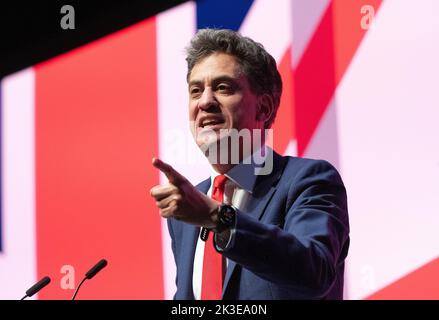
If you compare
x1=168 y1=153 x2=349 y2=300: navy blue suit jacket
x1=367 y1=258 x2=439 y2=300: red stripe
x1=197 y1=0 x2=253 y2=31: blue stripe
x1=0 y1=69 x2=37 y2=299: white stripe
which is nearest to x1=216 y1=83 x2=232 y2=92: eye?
x1=168 y1=153 x2=349 y2=300: navy blue suit jacket

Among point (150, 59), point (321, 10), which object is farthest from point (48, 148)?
point (321, 10)

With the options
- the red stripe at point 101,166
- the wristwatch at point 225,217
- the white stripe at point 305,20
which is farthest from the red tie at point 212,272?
the white stripe at point 305,20

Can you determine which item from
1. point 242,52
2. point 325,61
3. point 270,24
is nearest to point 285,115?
point 325,61

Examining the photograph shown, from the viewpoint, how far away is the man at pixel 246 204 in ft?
4.35

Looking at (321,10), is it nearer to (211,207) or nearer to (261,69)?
(261,69)

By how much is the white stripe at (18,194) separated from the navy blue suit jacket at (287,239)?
124cm

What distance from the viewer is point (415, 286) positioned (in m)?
2.65

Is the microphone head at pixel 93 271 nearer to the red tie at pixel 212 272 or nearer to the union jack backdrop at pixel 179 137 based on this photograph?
the red tie at pixel 212 272

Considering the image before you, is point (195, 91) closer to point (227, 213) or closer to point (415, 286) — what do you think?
point (227, 213)

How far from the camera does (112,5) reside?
121 inches

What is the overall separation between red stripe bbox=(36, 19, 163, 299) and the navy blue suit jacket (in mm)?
973

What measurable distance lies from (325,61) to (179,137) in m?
0.67

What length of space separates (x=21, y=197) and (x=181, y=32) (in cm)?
99
